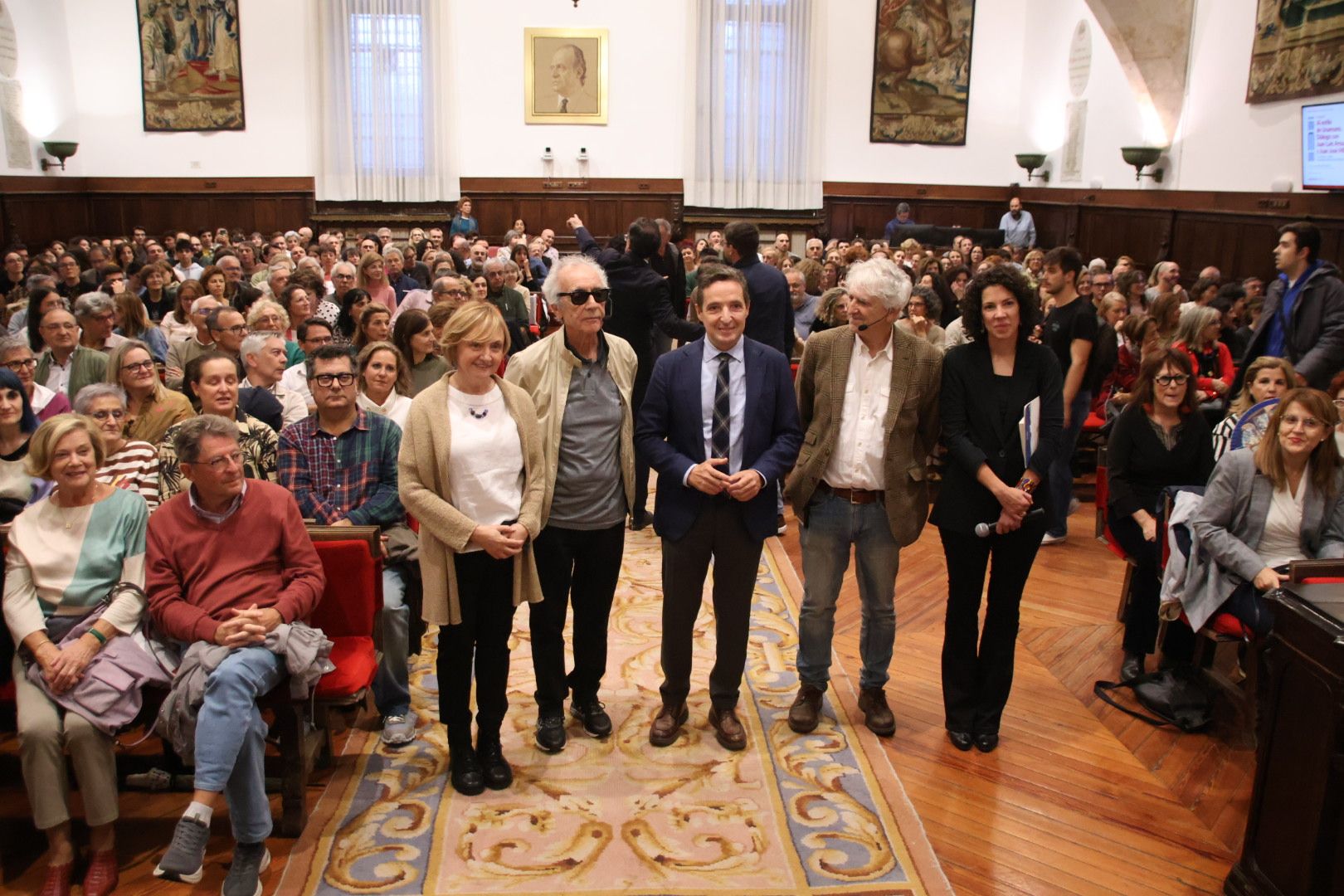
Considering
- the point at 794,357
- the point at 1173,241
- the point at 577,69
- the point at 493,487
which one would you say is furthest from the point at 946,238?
the point at 493,487

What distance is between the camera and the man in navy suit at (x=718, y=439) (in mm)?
3430

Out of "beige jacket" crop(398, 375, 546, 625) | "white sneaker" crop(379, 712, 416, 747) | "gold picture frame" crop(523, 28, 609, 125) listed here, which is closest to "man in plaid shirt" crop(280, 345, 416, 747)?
"white sneaker" crop(379, 712, 416, 747)

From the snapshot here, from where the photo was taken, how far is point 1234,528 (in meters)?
3.83

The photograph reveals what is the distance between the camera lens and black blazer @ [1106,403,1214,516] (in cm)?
432

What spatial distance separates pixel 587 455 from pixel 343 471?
1.01 meters

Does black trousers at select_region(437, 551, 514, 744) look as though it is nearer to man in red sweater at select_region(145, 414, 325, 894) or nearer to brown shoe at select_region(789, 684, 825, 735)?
man in red sweater at select_region(145, 414, 325, 894)

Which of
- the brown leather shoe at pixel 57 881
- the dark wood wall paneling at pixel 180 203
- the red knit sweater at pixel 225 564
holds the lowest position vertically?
the brown leather shoe at pixel 57 881

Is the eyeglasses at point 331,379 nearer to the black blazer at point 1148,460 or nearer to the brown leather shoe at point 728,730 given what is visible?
the brown leather shoe at point 728,730

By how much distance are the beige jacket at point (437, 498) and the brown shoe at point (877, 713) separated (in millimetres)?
1429

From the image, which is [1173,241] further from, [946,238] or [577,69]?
[577,69]

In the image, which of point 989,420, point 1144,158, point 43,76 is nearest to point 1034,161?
point 1144,158

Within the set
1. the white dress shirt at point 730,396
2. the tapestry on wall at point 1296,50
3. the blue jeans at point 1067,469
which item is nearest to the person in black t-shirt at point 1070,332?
the blue jeans at point 1067,469

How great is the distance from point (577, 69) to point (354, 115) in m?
3.53

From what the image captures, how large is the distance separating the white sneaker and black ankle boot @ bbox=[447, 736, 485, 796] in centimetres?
35
